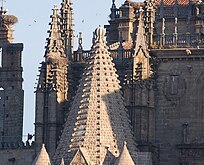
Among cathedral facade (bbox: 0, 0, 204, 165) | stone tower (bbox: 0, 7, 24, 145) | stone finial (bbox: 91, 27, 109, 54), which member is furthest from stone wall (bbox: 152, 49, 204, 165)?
stone tower (bbox: 0, 7, 24, 145)

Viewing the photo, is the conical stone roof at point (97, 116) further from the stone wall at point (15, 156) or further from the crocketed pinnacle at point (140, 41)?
the stone wall at point (15, 156)

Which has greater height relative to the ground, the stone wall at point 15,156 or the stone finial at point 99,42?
the stone finial at point 99,42

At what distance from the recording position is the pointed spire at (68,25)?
109 metres

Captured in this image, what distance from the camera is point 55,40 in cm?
10725

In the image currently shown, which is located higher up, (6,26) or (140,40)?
(6,26)

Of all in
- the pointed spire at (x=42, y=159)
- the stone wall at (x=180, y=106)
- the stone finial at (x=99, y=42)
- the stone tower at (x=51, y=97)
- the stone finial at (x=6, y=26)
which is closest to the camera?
the pointed spire at (x=42, y=159)

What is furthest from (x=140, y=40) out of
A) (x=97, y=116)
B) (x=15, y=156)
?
(x=15, y=156)

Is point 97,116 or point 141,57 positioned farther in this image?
point 141,57

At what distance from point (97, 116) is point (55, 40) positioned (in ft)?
28.3

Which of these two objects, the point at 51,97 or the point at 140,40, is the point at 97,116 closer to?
the point at 51,97

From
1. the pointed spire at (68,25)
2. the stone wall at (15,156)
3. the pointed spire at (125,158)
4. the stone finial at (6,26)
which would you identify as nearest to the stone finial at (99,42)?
the pointed spire at (68,25)

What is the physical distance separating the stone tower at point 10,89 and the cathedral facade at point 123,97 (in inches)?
247

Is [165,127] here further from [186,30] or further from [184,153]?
[186,30]

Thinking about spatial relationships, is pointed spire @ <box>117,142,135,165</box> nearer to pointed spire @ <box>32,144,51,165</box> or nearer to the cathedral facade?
the cathedral facade
